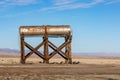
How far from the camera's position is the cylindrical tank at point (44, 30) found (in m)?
40.7

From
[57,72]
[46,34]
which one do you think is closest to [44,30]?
[46,34]

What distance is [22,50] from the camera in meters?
40.8

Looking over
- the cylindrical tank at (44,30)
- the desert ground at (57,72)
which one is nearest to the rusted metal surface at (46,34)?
the cylindrical tank at (44,30)

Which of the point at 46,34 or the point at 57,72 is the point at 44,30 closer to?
the point at 46,34

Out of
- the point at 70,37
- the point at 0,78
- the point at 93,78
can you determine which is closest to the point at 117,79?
the point at 93,78

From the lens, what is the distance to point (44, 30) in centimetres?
4066

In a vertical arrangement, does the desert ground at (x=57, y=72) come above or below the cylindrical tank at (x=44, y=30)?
below

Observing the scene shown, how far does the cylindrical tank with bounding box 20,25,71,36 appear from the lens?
133 ft

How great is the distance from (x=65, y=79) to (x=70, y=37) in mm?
18200

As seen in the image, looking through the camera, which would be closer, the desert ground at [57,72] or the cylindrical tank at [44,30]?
the desert ground at [57,72]

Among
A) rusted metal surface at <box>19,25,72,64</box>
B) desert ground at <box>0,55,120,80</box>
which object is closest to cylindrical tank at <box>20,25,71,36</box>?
rusted metal surface at <box>19,25,72,64</box>

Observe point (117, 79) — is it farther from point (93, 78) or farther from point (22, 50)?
point (22, 50)

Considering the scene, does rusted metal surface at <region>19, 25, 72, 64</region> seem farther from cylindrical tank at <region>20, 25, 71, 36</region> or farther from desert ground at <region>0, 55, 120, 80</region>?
desert ground at <region>0, 55, 120, 80</region>

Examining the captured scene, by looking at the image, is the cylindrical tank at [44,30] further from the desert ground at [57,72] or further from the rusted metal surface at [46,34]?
the desert ground at [57,72]
